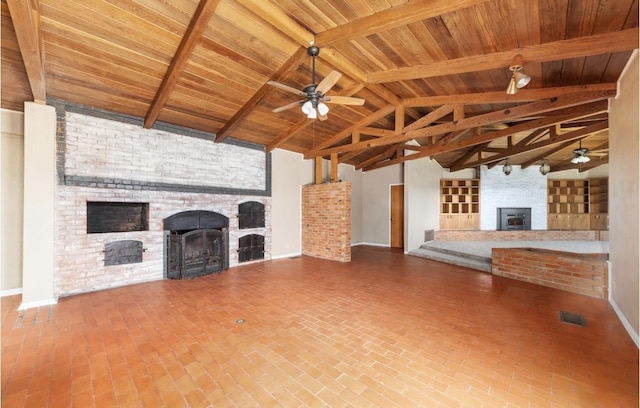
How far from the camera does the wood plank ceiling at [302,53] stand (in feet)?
8.61

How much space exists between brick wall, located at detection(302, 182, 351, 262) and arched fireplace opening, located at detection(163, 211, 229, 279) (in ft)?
8.04

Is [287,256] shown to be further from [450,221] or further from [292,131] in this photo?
[450,221]

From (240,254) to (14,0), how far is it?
5.05m

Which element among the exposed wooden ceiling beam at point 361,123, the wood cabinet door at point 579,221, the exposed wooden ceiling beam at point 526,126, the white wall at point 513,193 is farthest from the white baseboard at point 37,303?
the wood cabinet door at point 579,221

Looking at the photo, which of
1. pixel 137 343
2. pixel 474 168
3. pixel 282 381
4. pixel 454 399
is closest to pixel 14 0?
pixel 137 343

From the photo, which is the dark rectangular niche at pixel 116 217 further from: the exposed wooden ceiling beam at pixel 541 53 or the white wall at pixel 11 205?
the exposed wooden ceiling beam at pixel 541 53

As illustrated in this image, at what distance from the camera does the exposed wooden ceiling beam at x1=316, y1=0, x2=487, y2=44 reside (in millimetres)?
2428

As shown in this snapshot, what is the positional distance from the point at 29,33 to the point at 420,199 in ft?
28.4

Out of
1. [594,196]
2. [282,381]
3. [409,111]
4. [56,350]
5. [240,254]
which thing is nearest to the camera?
[282,381]

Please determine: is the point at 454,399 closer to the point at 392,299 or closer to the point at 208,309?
the point at 392,299

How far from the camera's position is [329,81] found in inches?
126

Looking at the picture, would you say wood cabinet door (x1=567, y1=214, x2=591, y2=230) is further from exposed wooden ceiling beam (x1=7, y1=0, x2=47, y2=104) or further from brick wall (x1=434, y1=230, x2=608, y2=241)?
exposed wooden ceiling beam (x1=7, y1=0, x2=47, y2=104)

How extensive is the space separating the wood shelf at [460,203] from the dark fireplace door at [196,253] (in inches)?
321

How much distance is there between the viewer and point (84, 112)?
4168mm
